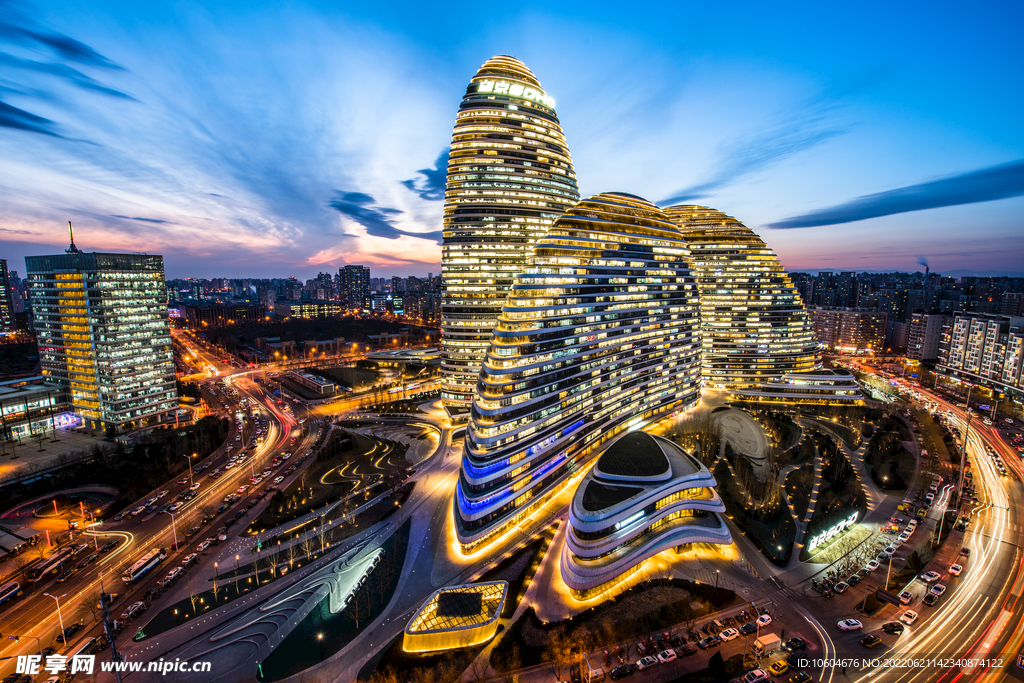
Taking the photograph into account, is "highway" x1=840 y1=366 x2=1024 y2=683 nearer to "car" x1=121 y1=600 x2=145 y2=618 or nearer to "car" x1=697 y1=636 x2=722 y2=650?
"car" x1=697 y1=636 x2=722 y2=650

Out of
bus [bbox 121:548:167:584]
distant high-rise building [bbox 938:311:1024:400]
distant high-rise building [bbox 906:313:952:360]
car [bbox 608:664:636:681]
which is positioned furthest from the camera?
distant high-rise building [bbox 906:313:952:360]

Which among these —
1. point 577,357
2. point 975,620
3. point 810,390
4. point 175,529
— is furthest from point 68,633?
point 810,390

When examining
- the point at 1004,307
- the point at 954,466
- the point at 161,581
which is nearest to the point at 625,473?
the point at 161,581

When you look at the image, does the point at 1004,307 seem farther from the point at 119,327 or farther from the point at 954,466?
the point at 119,327

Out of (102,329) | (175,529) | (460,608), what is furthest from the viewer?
(102,329)

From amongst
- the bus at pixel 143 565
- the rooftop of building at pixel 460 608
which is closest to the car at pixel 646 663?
the rooftop of building at pixel 460 608
